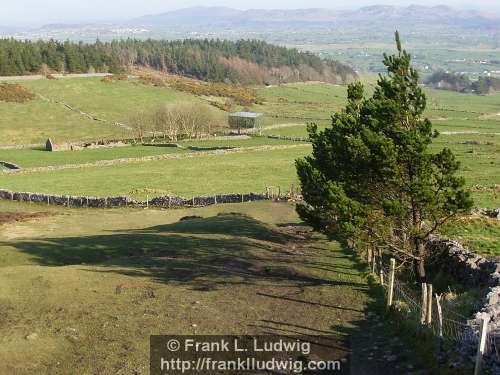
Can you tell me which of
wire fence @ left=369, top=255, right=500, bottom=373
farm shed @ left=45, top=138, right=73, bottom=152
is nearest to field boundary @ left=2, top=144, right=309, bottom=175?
farm shed @ left=45, top=138, right=73, bottom=152

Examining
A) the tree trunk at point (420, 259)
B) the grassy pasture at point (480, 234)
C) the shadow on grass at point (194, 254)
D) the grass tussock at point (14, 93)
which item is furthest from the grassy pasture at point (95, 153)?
the tree trunk at point (420, 259)

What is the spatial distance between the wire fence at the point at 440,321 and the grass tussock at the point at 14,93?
419 feet

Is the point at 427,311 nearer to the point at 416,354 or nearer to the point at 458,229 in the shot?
the point at 416,354

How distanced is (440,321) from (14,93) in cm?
13943

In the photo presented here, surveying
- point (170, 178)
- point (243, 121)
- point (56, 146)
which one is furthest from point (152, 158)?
point (243, 121)

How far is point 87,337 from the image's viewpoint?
20.8 m

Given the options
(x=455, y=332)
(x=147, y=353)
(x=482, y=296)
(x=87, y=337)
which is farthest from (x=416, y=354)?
(x=87, y=337)

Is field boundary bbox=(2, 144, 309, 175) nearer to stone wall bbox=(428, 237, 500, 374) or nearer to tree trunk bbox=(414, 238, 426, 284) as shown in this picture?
stone wall bbox=(428, 237, 500, 374)

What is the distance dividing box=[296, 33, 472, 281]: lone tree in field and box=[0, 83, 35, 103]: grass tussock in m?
125

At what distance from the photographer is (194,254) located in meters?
33.4

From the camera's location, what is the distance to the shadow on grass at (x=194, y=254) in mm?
29078

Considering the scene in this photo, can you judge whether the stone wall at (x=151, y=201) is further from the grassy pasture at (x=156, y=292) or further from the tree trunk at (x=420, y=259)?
the tree trunk at (x=420, y=259)

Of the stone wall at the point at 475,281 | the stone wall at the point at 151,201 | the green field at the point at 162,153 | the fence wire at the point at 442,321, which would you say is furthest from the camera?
the green field at the point at 162,153

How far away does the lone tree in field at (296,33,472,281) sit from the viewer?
25734mm
